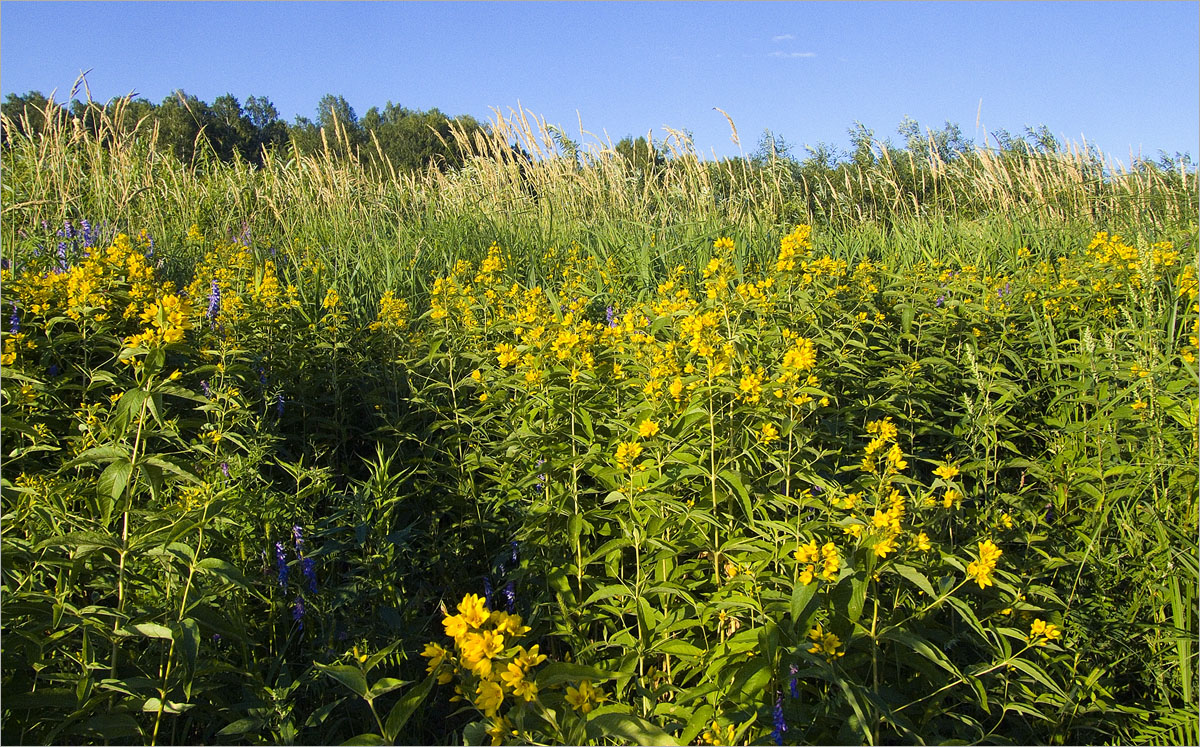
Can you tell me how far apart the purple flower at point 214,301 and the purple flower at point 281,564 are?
117cm

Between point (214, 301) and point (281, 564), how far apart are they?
132 centimetres

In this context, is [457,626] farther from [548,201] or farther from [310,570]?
[548,201]

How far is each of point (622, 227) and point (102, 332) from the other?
3330mm

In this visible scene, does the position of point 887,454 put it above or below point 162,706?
above

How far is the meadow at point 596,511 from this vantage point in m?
1.47

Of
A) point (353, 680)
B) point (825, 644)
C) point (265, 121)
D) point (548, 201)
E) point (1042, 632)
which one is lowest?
point (1042, 632)

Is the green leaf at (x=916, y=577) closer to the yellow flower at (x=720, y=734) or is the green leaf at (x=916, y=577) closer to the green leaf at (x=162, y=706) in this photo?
the yellow flower at (x=720, y=734)

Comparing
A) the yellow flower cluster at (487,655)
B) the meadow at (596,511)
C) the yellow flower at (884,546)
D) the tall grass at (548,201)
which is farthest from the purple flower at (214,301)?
the yellow flower at (884,546)

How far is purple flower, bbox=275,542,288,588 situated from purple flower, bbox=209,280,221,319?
3.84ft

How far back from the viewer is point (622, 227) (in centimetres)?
509

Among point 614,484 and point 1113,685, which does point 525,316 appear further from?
point 1113,685

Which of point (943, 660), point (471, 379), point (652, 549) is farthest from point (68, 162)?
point (943, 660)

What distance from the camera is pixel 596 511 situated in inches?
75.6

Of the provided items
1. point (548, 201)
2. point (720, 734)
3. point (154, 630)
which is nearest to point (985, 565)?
point (720, 734)
